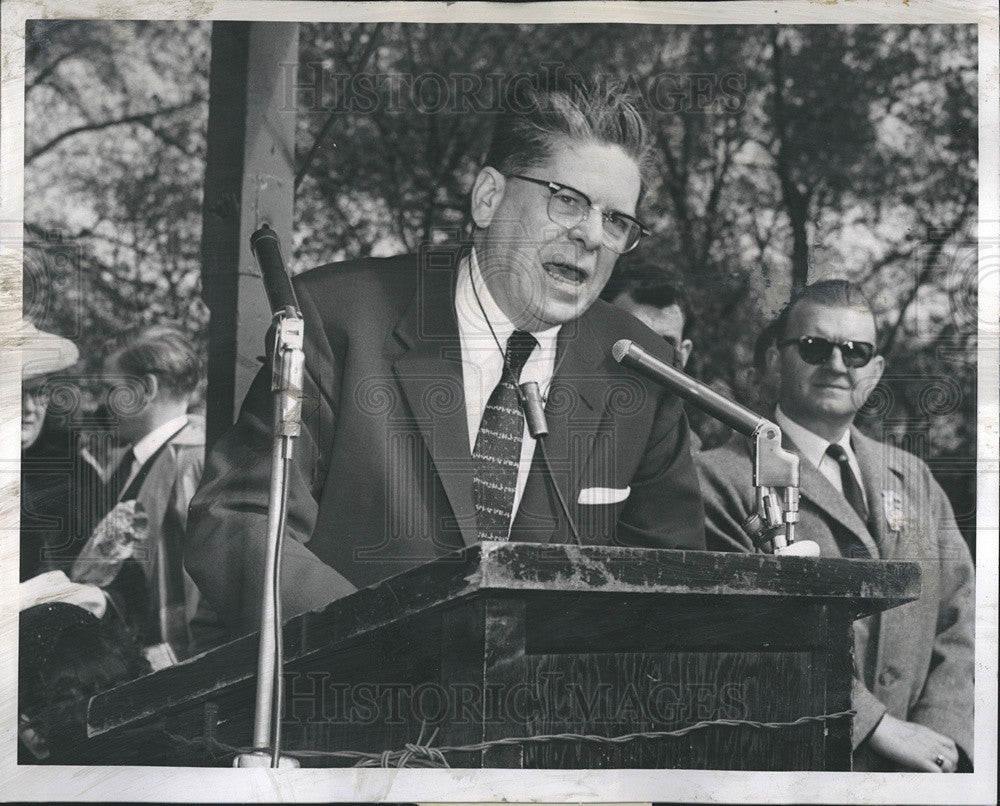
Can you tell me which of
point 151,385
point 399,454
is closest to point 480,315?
point 399,454

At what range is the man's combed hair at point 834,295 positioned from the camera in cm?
390

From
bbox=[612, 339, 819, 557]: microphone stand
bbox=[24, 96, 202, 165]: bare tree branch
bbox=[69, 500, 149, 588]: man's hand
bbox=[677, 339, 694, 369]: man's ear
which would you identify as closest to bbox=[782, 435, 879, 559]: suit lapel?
A: bbox=[612, 339, 819, 557]: microphone stand

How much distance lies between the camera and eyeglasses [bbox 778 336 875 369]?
12.8ft

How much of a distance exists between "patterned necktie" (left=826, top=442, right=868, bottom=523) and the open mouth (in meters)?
0.86

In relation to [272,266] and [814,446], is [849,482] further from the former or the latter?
[272,266]

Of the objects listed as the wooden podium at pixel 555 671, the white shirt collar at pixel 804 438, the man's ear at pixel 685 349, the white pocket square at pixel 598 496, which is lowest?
the wooden podium at pixel 555 671

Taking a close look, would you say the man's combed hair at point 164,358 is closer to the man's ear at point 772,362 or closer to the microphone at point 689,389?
the microphone at point 689,389

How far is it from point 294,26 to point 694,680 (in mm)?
2171

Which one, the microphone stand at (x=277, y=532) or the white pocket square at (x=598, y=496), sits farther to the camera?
the white pocket square at (x=598, y=496)

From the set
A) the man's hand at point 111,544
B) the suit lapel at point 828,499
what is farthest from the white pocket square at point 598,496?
the man's hand at point 111,544

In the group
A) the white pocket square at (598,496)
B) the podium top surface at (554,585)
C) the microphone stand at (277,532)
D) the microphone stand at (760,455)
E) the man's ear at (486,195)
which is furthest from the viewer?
the man's ear at (486,195)

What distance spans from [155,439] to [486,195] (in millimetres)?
1173

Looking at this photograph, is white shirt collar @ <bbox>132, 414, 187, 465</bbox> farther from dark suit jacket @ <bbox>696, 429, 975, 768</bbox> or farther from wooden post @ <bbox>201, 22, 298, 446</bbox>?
dark suit jacket @ <bbox>696, 429, 975, 768</bbox>

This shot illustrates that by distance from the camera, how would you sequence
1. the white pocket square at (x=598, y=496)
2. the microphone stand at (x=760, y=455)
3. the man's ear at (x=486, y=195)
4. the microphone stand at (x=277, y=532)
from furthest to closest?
the man's ear at (x=486, y=195) → the white pocket square at (x=598, y=496) → the microphone stand at (x=760, y=455) → the microphone stand at (x=277, y=532)
